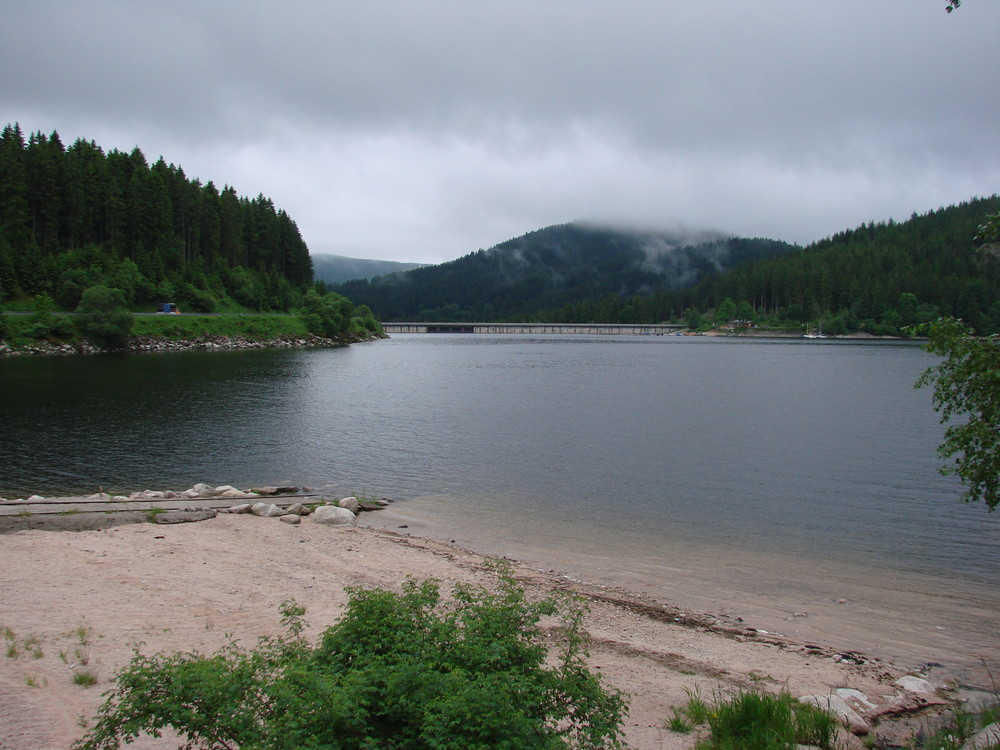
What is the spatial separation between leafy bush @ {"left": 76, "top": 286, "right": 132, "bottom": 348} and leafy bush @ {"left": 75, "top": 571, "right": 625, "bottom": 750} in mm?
106162

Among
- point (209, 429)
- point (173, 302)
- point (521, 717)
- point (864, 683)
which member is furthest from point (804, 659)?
Answer: point (173, 302)

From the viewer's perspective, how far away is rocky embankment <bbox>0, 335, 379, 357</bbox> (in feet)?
290

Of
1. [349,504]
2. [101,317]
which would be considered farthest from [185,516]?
[101,317]

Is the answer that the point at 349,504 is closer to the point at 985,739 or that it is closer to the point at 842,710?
the point at 842,710

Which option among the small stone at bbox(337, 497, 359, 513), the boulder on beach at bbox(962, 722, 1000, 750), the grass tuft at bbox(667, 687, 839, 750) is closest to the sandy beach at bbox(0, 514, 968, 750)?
the grass tuft at bbox(667, 687, 839, 750)

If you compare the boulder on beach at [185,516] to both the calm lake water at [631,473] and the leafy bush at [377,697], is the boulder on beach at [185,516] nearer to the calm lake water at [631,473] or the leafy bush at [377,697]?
the calm lake water at [631,473]

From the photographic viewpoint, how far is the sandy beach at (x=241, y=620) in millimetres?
9211

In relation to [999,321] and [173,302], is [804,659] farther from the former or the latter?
[999,321]

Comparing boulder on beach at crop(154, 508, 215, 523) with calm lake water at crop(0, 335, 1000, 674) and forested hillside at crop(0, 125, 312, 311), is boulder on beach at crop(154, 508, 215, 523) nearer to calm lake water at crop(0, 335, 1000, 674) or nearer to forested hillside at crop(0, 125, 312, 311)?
calm lake water at crop(0, 335, 1000, 674)

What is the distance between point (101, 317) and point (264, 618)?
102m

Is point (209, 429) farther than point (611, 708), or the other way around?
point (209, 429)

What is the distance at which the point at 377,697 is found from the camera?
6.51 metres

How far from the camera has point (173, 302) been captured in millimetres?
126438

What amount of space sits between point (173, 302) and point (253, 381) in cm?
7488
